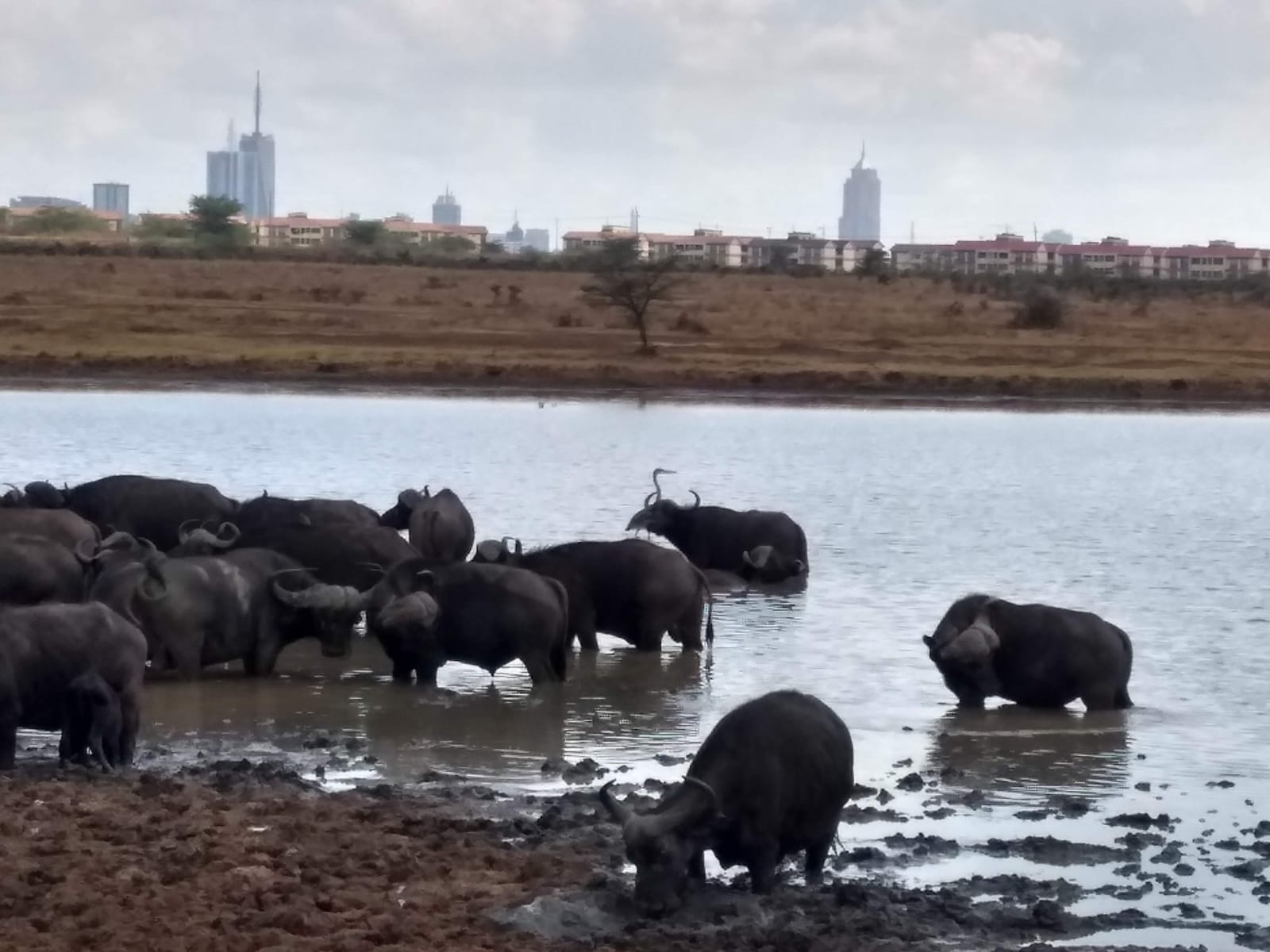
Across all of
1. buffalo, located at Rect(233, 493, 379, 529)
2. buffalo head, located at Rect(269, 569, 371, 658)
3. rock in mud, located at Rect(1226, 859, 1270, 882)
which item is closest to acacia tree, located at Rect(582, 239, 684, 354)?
buffalo, located at Rect(233, 493, 379, 529)

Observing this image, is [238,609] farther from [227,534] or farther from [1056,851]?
[1056,851]

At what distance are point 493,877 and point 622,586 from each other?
18.6 ft

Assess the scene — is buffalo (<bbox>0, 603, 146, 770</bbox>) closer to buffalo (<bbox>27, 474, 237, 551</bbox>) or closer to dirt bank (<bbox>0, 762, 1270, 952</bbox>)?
dirt bank (<bbox>0, 762, 1270, 952</bbox>)

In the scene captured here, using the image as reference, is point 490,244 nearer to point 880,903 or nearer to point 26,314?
point 26,314

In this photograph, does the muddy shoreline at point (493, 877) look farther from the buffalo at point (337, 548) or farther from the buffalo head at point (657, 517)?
the buffalo head at point (657, 517)

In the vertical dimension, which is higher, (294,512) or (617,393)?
(617,393)

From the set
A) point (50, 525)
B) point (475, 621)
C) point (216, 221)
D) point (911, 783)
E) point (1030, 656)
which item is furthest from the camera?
point (216, 221)

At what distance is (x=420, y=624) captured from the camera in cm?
1133

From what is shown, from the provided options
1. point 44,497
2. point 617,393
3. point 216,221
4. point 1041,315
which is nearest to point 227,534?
point 44,497

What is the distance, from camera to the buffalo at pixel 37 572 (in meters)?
11.5

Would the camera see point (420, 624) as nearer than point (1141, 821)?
No

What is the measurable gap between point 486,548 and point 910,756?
3.48 m

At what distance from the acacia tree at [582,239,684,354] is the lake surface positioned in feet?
28.7

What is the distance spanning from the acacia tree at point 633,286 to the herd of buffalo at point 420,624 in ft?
82.8
